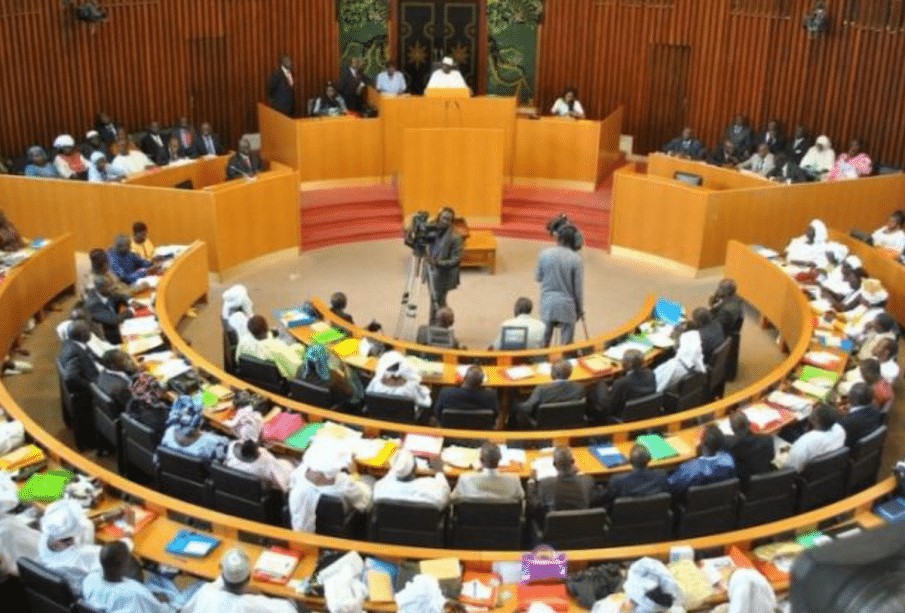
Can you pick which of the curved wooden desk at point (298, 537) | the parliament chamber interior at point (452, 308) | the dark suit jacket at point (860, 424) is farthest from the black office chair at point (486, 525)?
the dark suit jacket at point (860, 424)

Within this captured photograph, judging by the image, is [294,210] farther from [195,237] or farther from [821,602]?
[821,602]

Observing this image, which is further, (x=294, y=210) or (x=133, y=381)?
(x=294, y=210)

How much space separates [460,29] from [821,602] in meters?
17.1

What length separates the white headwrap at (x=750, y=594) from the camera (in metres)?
5.52

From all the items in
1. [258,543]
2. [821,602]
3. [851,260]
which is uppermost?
[821,602]

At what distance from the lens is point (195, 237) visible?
1272 cm

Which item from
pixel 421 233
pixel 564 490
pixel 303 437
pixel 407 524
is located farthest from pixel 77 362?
pixel 564 490

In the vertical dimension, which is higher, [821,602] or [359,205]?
[821,602]

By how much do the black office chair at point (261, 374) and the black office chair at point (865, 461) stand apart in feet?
15.5

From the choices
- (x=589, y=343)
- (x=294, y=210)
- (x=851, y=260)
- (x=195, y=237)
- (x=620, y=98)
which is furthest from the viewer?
(x=620, y=98)

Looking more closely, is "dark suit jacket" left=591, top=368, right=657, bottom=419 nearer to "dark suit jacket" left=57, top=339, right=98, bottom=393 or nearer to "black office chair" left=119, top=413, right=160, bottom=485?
"black office chair" left=119, top=413, right=160, bottom=485

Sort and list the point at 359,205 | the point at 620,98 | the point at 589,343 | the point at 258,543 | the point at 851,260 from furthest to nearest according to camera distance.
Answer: the point at 620,98, the point at 359,205, the point at 851,260, the point at 589,343, the point at 258,543

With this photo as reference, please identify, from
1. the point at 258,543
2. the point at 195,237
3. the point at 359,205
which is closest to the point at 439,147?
the point at 359,205

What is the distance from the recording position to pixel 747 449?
7.53 m
